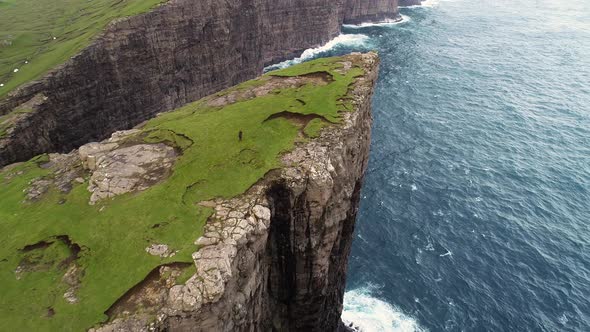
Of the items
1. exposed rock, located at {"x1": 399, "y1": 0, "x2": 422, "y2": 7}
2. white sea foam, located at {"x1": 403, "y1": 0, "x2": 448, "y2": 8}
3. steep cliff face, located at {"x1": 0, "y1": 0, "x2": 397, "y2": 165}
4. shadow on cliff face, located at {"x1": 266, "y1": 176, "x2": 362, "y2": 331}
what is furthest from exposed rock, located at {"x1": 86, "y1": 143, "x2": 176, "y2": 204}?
white sea foam, located at {"x1": 403, "y1": 0, "x2": 448, "y2": 8}

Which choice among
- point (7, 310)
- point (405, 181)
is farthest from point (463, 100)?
point (7, 310)

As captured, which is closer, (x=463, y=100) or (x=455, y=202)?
(x=455, y=202)

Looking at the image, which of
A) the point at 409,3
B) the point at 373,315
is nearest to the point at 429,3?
the point at 409,3

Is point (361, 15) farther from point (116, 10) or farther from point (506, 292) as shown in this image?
point (506, 292)

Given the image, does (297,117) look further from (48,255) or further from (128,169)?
(48,255)

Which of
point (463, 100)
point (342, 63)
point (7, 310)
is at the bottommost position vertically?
point (463, 100)

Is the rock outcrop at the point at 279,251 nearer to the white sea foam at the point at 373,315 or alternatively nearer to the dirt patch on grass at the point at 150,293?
the dirt patch on grass at the point at 150,293
